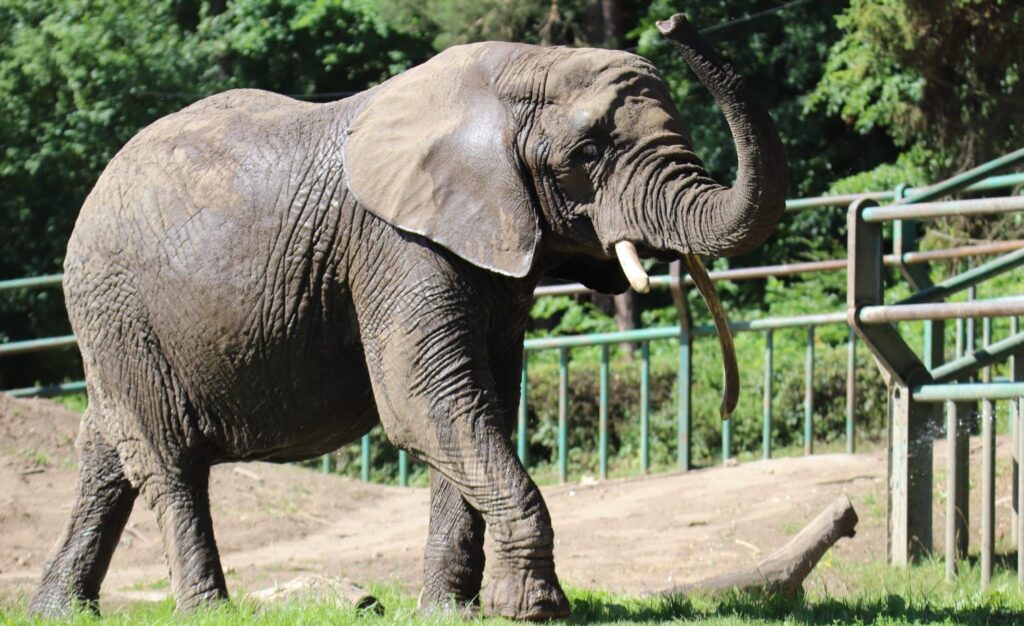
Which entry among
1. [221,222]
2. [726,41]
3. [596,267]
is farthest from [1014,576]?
[726,41]

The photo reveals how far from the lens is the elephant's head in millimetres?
5980

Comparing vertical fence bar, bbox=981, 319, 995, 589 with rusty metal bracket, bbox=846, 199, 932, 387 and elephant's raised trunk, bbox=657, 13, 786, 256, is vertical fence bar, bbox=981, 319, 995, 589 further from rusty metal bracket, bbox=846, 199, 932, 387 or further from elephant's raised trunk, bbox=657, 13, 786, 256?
elephant's raised trunk, bbox=657, 13, 786, 256

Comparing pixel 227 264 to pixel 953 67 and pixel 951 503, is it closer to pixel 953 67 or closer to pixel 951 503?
pixel 951 503

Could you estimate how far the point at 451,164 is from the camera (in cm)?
629

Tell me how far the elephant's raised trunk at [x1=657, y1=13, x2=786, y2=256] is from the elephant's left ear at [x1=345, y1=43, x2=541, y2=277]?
2.41ft

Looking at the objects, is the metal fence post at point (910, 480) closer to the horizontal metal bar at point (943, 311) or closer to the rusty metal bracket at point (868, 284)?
the rusty metal bracket at point (868, 284)

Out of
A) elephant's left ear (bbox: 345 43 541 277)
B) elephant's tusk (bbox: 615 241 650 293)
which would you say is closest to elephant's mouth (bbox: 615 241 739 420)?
elephant's tusk (bbox: 615 241 650 293)

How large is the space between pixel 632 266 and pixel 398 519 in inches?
232

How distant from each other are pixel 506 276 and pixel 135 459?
199 centimetres

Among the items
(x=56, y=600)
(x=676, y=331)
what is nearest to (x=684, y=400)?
(x=676, y=331)

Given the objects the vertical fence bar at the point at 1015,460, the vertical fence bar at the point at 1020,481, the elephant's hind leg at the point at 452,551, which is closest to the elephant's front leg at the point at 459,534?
the elephant's hind leg at the point at 452,551

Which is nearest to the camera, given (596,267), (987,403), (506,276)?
(506,276)

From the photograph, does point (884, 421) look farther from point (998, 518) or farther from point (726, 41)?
point (726, 41)

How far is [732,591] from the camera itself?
7004 millimetres
